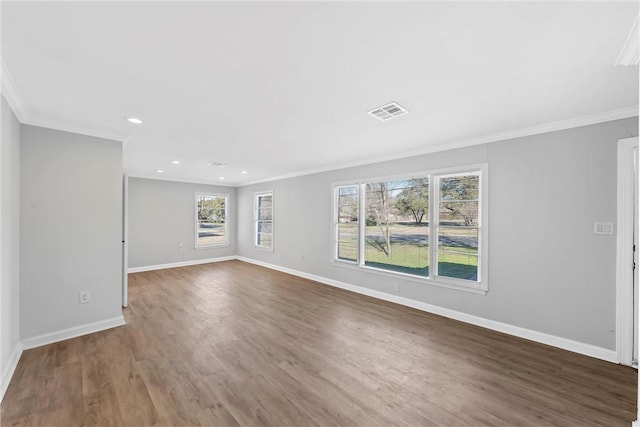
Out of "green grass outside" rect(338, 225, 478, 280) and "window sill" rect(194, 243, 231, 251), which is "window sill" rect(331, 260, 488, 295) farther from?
"window sill" rect(194, 243, 231, 251)

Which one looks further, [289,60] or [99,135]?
[99,135]

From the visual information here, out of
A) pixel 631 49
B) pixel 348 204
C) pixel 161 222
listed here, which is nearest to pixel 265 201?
pixel 161 222

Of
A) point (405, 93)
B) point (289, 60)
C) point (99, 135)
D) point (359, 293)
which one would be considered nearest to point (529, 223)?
point (405, 93)

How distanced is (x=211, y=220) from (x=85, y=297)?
4.94 m

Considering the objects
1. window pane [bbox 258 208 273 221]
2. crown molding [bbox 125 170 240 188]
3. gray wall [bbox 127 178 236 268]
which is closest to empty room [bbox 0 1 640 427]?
crown molding [bbox 125 170 240 188]

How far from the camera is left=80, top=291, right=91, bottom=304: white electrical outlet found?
3.19 metres

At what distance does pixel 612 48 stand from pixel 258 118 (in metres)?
2.77

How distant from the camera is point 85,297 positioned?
3217mm

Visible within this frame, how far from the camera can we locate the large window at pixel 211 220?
7.79 metres

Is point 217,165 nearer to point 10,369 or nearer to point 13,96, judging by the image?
point 13,96

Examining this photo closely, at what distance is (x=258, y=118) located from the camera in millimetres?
2828

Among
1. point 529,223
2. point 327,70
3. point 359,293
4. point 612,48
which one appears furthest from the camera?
point 359,293

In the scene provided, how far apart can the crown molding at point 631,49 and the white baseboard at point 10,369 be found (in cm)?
495

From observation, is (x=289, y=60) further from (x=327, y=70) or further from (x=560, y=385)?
(x=560, y=385)
